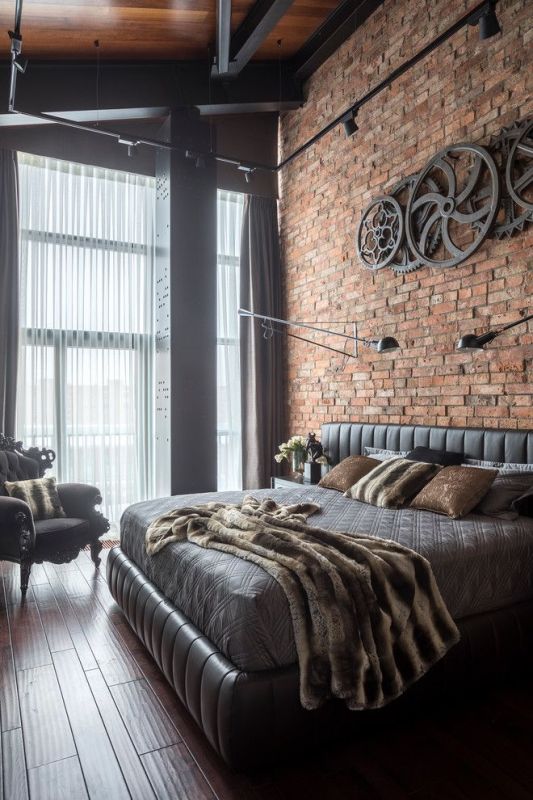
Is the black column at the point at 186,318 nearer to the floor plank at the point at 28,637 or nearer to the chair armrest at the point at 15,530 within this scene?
the chair armrest at the point at 15,530

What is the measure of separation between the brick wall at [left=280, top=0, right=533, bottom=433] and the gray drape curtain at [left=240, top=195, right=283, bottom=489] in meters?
0.16

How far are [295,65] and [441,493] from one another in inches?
181

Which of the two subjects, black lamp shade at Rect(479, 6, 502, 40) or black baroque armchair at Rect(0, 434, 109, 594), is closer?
black lamp shade at Rect(479, 6, 502, 40)

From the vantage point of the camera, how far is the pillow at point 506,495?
2891 mm

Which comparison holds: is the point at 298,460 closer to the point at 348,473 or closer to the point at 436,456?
the point at 348,473

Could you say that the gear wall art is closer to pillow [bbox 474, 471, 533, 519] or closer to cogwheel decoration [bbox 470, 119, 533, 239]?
cogwheel decoration [bbox 470, 119, 533, 239]

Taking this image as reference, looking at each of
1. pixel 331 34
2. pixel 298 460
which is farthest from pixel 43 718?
pixel 331 34

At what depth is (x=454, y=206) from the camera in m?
3.86

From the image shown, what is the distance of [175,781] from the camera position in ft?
6.09

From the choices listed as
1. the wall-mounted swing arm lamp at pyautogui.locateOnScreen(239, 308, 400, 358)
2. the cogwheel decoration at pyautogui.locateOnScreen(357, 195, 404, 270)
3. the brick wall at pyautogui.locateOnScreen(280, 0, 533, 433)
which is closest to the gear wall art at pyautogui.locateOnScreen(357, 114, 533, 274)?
the cogwheel decoration at pyautogui.locateOnScreen(357, 195, 404, 270)

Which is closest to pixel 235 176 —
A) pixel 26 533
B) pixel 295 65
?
pixel 295 65

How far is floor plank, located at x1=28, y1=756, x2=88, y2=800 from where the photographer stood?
178 cm

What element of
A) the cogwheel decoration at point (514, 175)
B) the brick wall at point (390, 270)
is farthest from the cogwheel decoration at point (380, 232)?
the cogwheel decoration at point (514, 175)

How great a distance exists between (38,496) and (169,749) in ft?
7.88
